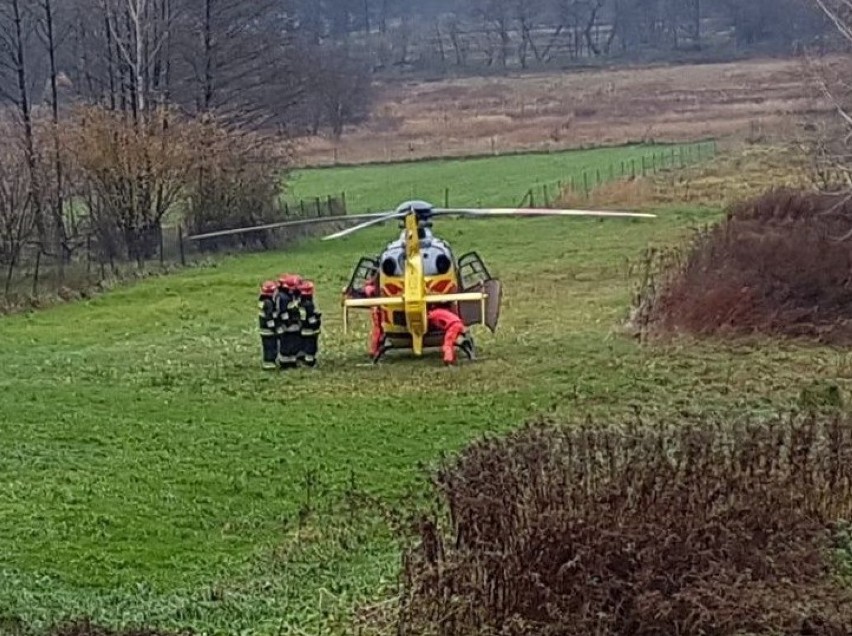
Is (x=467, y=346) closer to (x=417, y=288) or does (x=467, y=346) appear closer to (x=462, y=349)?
(x=462, y=349)

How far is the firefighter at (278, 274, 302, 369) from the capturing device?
67.5 feet

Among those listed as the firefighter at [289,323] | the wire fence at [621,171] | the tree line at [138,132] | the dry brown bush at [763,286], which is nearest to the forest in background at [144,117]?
the tree line at [138,132]

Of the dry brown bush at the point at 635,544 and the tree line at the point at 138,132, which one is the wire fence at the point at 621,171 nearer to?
the tree line at the point at 138,132

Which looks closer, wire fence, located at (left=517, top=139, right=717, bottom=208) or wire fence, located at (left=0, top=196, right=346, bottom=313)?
wire fence, located at (left=0, top=196, right=346, bottom=313)

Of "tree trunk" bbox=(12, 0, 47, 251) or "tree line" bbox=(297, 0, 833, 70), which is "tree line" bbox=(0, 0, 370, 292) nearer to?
"tree trunk" bbox=(12, 0, 47, 251)

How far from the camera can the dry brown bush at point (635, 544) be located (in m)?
7.98

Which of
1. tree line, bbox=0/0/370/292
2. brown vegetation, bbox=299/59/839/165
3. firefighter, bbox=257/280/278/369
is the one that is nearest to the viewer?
firefighter, bbox=257/280/278/369

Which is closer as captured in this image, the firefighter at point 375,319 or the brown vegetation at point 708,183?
the firefighter at point 375,319

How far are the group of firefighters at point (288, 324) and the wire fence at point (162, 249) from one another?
16.4 ft

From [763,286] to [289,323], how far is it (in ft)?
21.4

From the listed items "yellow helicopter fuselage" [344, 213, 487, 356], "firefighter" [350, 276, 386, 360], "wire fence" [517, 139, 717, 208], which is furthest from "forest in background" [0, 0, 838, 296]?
"yellow helicopter fuselage" [344, 213, 487, 356]

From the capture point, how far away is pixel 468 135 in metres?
63.2

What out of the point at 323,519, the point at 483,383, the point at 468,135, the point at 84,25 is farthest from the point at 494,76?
the point at 323,519

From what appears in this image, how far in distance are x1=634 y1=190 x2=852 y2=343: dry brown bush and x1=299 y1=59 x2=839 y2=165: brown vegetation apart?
2528 centimetres
